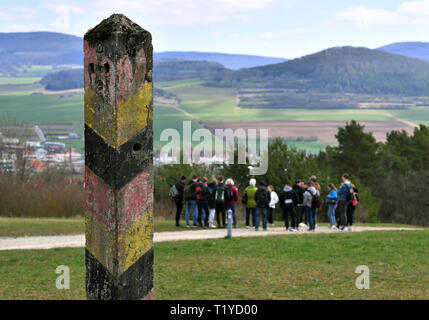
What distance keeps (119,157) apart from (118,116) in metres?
0.19

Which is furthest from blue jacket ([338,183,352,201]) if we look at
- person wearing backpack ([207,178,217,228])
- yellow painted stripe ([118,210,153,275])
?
yellow painted stripe ([118,210,153,275])

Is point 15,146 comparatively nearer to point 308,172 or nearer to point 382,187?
point 308,172

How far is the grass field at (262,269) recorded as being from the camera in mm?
10461

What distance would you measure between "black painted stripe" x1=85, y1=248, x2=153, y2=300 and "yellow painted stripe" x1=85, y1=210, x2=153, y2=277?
0.03 m

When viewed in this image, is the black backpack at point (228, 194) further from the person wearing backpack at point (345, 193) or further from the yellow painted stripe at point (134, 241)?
the yellow painted stripe at point (134, 241)

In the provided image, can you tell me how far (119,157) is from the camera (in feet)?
10.3

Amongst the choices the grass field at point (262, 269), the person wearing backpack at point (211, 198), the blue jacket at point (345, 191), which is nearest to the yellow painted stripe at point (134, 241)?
the grass field at point (262, 269)

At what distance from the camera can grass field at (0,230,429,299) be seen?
10461mm

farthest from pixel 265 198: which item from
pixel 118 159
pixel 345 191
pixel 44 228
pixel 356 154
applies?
pixel 356 154

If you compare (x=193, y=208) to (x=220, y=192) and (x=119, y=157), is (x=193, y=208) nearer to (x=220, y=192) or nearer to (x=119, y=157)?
(x=220, y=192)

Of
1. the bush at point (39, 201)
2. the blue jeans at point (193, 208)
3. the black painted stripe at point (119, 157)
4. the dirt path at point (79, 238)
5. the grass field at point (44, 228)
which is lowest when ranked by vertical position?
the bush at point (39, 201)

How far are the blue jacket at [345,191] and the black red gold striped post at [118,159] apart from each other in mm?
19796
